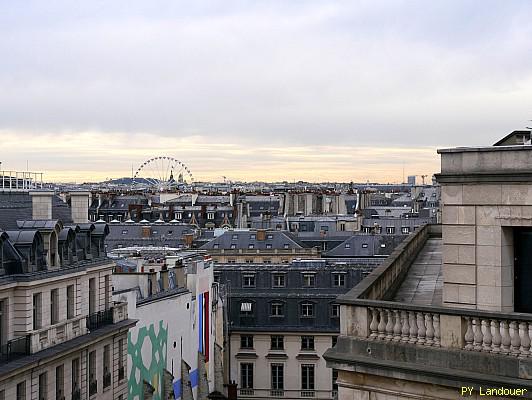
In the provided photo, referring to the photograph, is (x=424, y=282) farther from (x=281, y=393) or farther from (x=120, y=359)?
(x=281, y=393)

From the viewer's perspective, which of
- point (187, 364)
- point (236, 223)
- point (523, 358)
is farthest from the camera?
point (236, 223)

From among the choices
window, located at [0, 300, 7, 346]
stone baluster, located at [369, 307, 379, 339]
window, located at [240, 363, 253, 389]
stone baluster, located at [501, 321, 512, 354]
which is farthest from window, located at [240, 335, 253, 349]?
stone baluster, located at [501, 321, 512, 354]

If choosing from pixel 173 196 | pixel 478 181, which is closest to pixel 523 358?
pixel 478 181

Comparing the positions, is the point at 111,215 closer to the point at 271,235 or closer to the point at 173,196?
the point at 173,196

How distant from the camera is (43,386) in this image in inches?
1104

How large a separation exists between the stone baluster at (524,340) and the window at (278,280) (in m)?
49.7

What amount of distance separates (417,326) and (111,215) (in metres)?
111

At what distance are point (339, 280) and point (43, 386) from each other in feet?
111

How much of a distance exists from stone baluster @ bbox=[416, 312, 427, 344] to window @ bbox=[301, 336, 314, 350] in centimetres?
4715

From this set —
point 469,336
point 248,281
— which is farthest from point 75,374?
point 248,281

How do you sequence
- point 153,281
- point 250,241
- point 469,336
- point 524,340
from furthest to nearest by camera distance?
1. point 250,241
2. point 153,281
3. point 469,336
4. point 524,340

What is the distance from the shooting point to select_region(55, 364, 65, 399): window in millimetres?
29094

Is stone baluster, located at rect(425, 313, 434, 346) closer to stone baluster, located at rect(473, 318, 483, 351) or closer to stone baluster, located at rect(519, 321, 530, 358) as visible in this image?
stone baluster, located at rect(473, 318, 483, 351)

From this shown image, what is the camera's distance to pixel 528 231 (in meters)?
11.9
